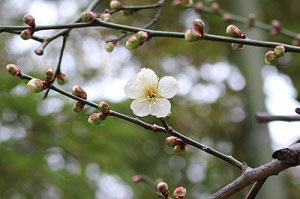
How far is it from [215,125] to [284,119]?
8.77ft

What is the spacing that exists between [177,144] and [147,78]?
14cm

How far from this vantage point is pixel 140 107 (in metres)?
0.67

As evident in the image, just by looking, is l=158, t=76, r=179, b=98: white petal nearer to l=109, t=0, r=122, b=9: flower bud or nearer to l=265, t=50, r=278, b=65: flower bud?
l=265, t=50, r=278, b=65: flower bud

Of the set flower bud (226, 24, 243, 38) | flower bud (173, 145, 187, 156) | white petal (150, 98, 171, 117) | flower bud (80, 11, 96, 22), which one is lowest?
flower bud (173, 145, 187, 156)

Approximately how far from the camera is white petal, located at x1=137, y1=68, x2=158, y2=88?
684mm

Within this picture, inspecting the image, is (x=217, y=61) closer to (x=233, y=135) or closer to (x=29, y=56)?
(x=233, y=135)

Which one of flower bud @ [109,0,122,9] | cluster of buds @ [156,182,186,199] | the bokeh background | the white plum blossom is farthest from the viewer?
the bokeh background

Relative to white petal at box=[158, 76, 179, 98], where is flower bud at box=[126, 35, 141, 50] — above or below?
above

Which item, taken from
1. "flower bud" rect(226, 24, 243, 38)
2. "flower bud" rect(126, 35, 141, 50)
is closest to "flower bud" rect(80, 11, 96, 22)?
"flower bud" rect(126, 35, 141, 50)

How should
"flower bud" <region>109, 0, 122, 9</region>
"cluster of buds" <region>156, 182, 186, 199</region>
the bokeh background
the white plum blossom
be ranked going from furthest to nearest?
1. the bokeh background
2. "flower bud" <region>109, 0, 122, 9</region>
3. the white plum blossom
4. "cluster of buds" <region>156, 182, 186, 199</region>

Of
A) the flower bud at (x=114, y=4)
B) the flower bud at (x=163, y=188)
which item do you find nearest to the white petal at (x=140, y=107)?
the flower bud at (x=163, y=188)

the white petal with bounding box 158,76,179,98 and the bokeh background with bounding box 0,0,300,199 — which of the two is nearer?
the white petal with bounding box 158,76,179,98

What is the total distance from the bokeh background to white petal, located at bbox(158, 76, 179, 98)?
40.2 inches

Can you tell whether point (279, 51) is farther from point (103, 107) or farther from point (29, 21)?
point (29, 21)
